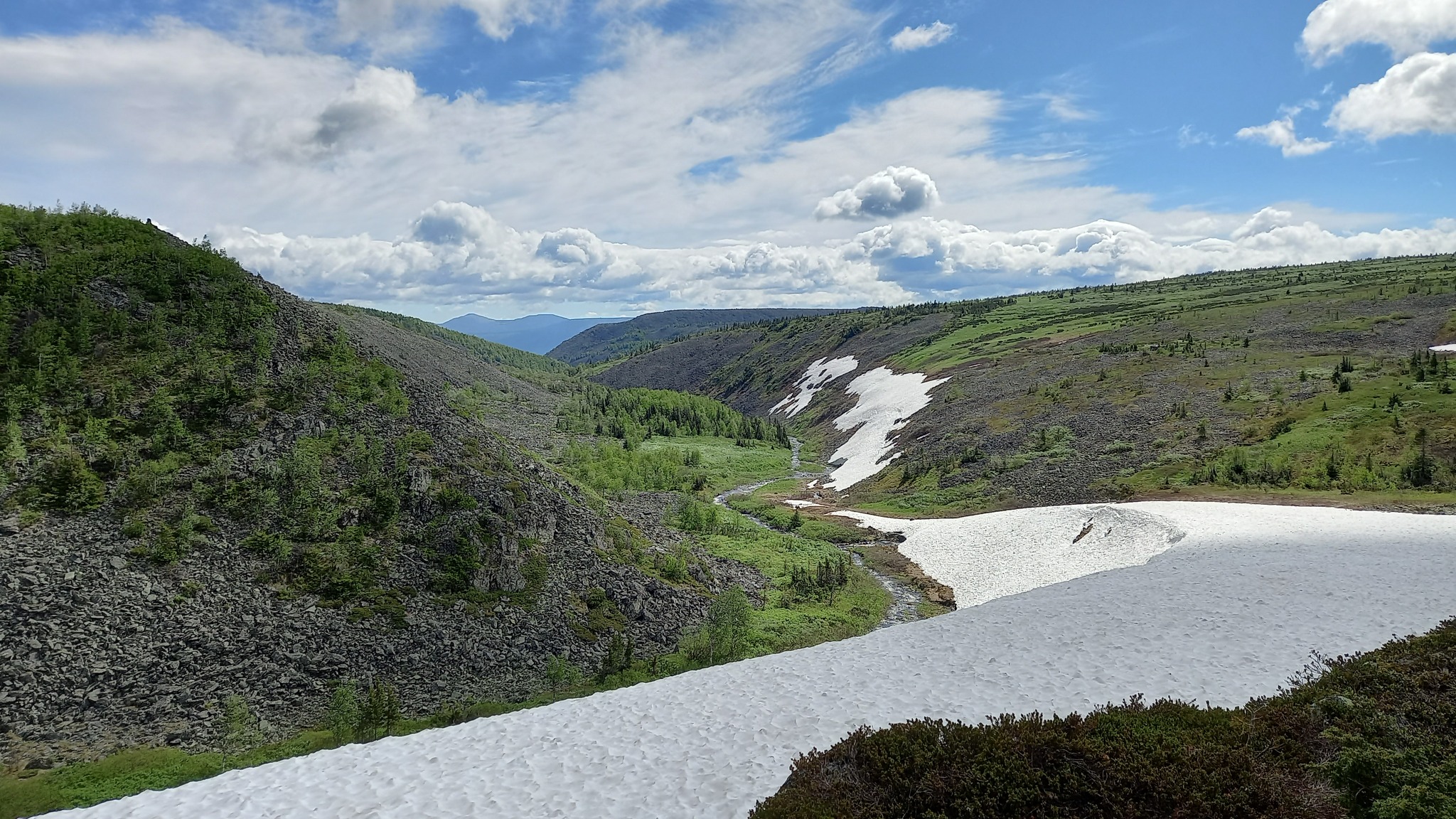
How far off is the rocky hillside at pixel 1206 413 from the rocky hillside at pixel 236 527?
4004cm

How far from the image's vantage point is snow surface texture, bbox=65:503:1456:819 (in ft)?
41.1

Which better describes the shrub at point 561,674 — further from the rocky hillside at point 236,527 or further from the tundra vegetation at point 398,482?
the rocky hillside at point 236,527

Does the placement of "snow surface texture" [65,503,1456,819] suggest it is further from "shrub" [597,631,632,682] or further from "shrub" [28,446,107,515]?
"shrub" [28,446,107,515]

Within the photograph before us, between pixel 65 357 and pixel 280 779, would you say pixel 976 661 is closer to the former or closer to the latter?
pixel 280 779

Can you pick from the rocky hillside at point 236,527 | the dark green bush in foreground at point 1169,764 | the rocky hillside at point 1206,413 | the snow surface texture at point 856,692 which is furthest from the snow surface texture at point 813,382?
the dark green bush in foreground at point 1169,764

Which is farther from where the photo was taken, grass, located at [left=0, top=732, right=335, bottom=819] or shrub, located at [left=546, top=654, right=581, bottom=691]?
shrub, located at [left=546, top=654, right=581, bottom=691]

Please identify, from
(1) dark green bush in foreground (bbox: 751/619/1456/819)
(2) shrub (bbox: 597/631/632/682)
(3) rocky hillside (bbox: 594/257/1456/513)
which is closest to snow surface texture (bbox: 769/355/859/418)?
(3) rocky hillside (bbox: 594/257/1456/513)

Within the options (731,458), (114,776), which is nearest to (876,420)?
(731,458)

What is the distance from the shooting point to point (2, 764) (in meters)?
18.5

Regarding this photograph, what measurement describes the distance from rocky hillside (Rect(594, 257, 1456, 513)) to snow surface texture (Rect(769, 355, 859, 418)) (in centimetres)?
3887

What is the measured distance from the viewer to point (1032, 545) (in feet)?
159

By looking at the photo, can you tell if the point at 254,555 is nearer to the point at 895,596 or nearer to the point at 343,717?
the point at 343,717

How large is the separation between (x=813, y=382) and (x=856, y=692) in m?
169

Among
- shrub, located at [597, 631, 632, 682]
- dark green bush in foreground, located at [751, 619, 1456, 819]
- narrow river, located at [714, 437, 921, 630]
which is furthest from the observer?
narrow river, located at [714, 437, 921, 630]
